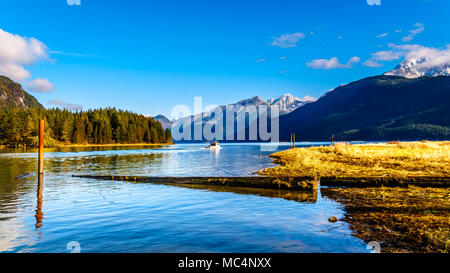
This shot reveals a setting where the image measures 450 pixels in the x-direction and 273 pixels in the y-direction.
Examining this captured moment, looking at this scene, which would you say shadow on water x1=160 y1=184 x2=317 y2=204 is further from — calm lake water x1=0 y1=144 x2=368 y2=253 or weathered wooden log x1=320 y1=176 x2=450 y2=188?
weathered wooden log x1=320 y1=176 x2=450 y2=188

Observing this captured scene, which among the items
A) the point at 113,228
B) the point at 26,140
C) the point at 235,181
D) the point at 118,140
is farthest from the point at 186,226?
the point at 118,140

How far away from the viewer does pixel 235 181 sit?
25.0 m

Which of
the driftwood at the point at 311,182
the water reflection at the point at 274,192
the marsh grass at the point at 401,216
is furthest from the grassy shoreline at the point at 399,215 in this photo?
the water reflection at the point at 274,192

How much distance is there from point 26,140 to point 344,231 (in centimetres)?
15164

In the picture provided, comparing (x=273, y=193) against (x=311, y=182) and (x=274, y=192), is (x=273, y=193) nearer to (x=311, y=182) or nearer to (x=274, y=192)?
(x=274, y=192)

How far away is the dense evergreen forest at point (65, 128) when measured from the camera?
12938 centimetres

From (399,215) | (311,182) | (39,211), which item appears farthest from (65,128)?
(399,215)

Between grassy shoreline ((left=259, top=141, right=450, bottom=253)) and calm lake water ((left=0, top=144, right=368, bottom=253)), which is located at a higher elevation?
grassy shoreline ((left=259, top=141, right=450, bottom=253))

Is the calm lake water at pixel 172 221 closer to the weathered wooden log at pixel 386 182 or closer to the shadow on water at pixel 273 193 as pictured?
the shadow on water at pixel 273 193

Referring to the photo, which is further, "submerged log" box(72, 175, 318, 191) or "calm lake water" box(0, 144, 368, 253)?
"submerged log" box(72, 175, 318, 191)

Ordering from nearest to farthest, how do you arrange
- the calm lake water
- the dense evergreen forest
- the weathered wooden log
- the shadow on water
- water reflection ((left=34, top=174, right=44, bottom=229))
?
the calm lake water, water reflection ((left=34, top=174, right=44, bottom=229)), the shadow on water, the weathered wooden log, the dense evergreen forest

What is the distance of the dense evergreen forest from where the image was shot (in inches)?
5094

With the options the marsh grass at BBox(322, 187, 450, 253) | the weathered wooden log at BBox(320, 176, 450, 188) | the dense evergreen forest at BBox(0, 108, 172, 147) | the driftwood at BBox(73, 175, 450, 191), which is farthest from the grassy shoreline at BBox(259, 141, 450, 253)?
the dense evergreen forest at BBox(0, 108, 172, 147)
